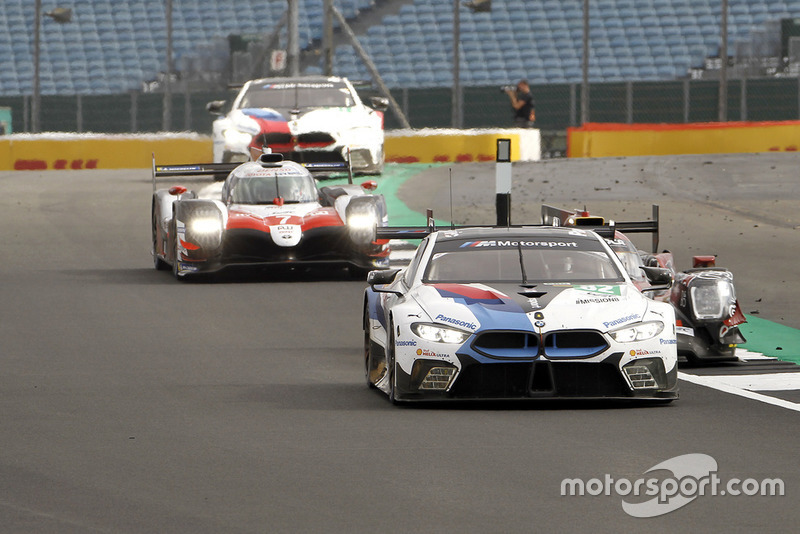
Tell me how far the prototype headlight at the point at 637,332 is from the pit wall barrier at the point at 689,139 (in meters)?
23.8

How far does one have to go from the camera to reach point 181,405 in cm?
998

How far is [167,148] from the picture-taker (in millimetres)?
32344

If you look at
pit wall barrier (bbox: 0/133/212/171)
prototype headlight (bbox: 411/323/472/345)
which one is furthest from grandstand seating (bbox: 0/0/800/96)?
prototype headlight (bbox: 411/323/472/345)

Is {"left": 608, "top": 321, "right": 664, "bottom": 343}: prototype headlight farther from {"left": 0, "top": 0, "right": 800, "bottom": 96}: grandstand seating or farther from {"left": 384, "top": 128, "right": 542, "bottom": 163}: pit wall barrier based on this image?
{"left": 0, "top": 0, "right": 800, "bottom": 96}: grandstand seating

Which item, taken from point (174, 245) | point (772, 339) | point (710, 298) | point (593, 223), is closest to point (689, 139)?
point (174, 245)

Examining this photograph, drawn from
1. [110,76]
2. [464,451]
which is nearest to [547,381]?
[464,451]

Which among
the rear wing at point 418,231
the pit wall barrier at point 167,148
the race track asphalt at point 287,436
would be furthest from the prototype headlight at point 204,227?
the pit wall barrier at point 167,148

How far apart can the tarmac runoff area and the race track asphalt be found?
8.43 feet

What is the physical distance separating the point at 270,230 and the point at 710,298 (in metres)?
7.19

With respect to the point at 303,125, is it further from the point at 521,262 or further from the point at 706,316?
the point at 521,262

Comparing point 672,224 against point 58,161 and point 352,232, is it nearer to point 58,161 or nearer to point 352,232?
point 352,232

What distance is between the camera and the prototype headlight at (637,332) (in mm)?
9562

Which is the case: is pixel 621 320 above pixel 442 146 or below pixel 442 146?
below

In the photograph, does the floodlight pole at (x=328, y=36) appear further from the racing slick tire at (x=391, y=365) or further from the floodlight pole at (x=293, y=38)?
the racing slick tire at (x=391, y=365)
